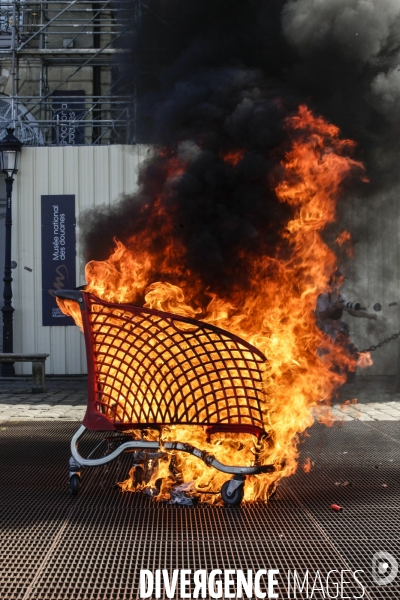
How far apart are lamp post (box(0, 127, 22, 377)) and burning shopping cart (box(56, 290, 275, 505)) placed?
804 centimetres

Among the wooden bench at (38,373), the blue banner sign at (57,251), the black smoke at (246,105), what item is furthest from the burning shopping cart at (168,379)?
the blue banner sign at (57,251)

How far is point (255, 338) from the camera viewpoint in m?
4.33

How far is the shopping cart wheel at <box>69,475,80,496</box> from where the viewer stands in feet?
13.9

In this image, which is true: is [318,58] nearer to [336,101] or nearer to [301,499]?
[336,101]

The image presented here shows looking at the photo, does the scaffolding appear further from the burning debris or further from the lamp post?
the burning debris

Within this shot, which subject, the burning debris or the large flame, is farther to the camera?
the burning debris

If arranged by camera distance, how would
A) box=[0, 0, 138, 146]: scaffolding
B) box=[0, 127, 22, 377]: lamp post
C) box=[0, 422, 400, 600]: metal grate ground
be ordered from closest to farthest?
box=[0, 422, 400, 600]: metal grate ground < box=[0, 127, 22, 377]: lamp post < box=[0, 0, 138, 146]: scaffolding

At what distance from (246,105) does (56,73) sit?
15.8m

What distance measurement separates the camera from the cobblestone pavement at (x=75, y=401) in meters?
7.83

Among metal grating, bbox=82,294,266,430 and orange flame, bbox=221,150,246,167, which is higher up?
orange flame, bbox=221,150,246,167

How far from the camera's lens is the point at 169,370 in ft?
13.1

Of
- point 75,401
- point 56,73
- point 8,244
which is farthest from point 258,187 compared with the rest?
point 56,73

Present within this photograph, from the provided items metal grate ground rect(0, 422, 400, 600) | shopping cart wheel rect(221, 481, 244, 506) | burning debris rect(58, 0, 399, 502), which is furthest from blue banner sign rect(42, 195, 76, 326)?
shopping cart wheel rect(221, 481, 244, 506)

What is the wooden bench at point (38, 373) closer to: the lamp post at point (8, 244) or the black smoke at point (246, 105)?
the lamp post at point (8, 244)
